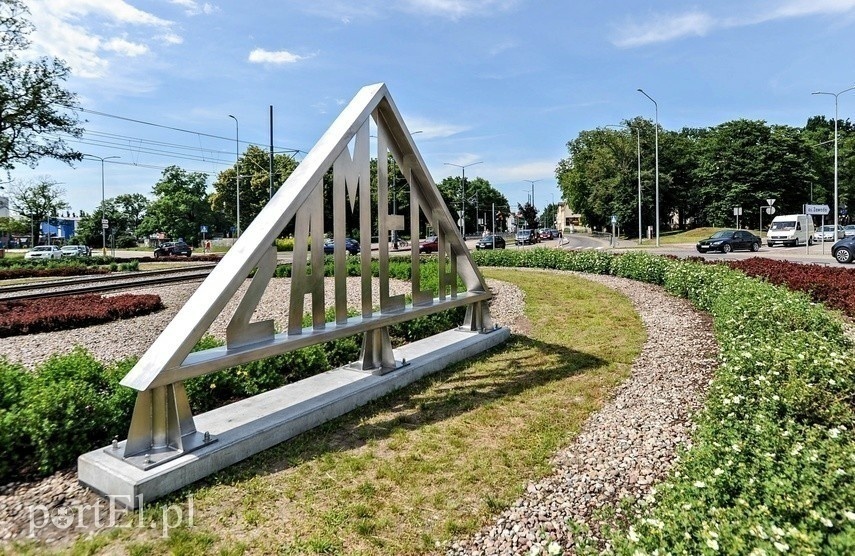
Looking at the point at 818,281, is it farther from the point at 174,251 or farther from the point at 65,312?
the point at 174,251

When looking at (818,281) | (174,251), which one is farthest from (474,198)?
(818,281)

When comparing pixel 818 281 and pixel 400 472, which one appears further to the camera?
pixel 818 281

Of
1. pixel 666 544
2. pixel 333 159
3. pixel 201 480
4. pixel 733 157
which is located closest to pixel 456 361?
pixel 333 159

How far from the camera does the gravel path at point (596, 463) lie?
3398mm

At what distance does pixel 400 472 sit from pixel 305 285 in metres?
2.05

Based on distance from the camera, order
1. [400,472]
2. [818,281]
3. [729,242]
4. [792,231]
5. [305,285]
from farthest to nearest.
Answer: [792,231]
[729,242]
[818,281]
[305,285]
[400,472]

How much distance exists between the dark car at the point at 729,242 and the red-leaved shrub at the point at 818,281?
21.1 metres

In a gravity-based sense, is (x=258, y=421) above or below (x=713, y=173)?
below

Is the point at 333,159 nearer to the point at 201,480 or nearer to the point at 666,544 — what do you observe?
the point at 201,480

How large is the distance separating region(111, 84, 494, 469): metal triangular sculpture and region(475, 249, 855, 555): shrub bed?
10.7 feet

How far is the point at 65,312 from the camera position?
36.2 feet

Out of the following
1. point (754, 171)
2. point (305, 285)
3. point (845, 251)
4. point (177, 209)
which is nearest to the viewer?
point (305, 285)

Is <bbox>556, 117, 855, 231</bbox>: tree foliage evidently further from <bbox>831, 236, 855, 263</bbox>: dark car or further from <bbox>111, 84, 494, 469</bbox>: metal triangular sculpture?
<bbox>111, 84, 494, 469</bbox>: metal triangular sculpture

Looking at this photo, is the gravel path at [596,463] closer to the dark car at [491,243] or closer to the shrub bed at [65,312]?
the shrub bed at [65,312]
